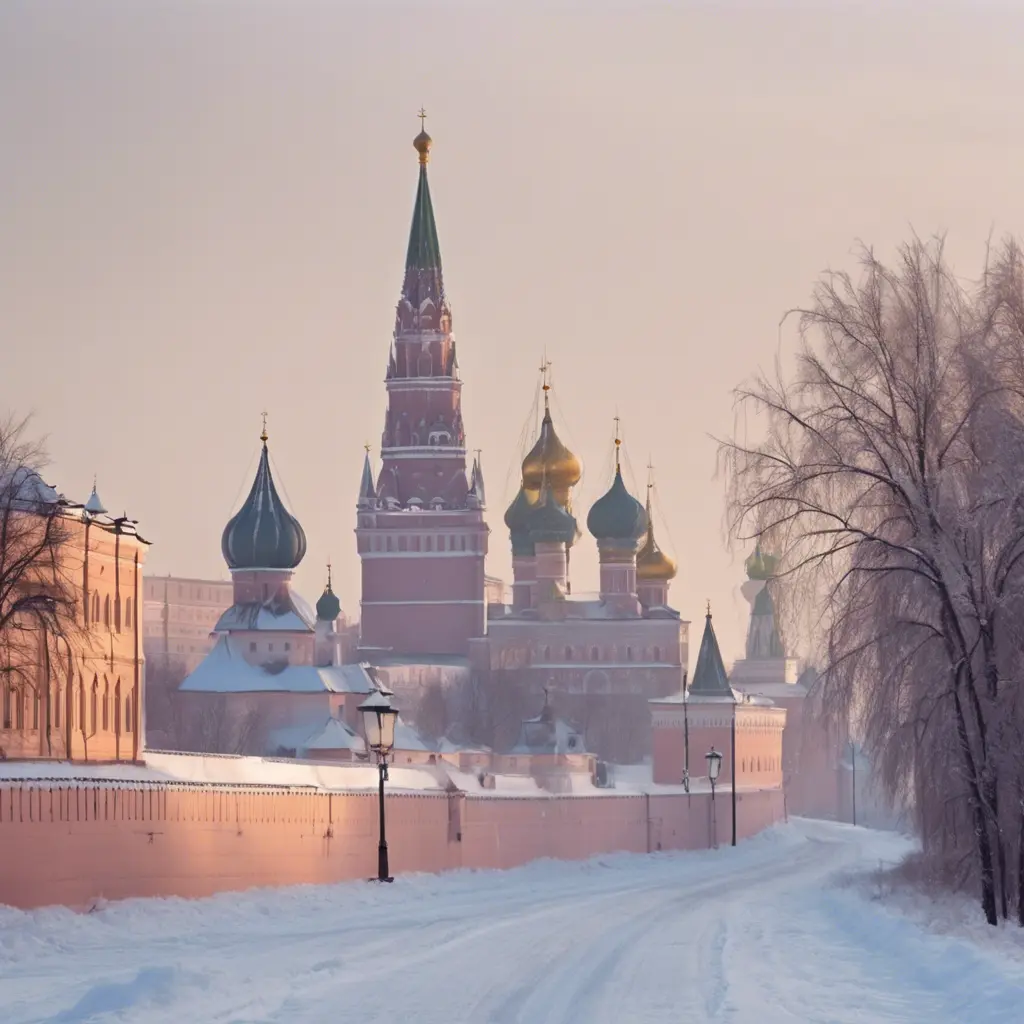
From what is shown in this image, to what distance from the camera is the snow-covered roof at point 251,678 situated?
92688 mm

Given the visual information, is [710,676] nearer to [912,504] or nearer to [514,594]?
[514,594]

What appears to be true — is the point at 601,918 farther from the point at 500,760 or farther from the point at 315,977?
the point at 500,760

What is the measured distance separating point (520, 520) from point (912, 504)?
103 m

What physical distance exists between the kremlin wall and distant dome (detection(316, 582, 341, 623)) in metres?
0.27

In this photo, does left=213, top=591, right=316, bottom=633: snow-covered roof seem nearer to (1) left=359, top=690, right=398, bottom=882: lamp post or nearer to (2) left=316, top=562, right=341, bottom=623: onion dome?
(2) left=316, top=562, right=341, bottom=623: onion dome

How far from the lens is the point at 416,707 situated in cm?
11994

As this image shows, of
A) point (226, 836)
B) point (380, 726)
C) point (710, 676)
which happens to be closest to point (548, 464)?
point (710, 676)

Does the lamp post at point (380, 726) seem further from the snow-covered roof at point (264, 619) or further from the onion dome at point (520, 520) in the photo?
the onion dome at point (520, 520)

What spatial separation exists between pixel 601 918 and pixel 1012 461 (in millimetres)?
8138

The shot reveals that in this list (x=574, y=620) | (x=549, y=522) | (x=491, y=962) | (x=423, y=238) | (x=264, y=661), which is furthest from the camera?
(x=574, y=620)

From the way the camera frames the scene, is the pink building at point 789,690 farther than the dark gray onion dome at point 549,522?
Yes

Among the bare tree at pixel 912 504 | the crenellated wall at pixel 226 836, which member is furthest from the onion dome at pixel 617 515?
the bare tree at pixel 912 504

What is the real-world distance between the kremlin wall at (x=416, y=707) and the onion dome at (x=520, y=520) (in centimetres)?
11

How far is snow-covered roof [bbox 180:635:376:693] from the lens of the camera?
304 ft
